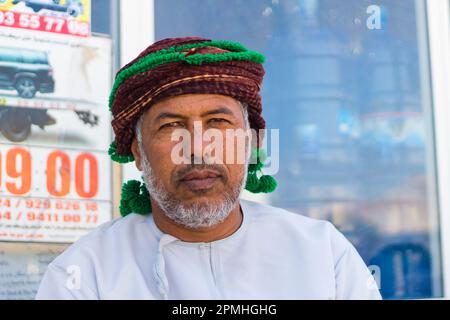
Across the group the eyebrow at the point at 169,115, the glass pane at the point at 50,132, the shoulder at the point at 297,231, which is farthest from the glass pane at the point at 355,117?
the eyebrow at the point at 169,115

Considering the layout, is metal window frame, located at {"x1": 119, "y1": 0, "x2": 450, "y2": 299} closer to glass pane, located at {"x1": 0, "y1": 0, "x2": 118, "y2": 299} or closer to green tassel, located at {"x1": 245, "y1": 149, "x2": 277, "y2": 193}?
green tassel, located at {"x1": 245, "y1": 149, "x2": 277, "y2": 193}

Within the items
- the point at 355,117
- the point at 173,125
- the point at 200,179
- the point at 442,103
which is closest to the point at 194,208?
the point at 200,179

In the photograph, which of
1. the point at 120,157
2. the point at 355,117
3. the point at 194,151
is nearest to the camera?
the point at 194,151

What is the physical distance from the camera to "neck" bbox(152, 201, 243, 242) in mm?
2301

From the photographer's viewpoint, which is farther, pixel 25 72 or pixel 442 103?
pixel 442 103

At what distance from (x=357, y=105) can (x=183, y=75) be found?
134cm

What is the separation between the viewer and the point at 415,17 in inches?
135

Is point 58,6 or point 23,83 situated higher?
point 58,6

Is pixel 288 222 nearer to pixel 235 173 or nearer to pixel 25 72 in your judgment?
pixel 235 173

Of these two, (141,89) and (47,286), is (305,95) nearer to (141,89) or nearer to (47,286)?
(141,89)

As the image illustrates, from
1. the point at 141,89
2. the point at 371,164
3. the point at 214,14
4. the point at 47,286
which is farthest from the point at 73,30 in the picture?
the point at 371,164

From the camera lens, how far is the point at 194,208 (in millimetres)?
2211

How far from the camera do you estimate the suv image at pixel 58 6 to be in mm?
2885

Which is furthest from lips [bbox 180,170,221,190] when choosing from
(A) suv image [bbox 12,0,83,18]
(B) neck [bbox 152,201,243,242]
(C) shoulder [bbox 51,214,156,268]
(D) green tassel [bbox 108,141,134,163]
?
(A) suv image [bbox 12,0,83,18]
